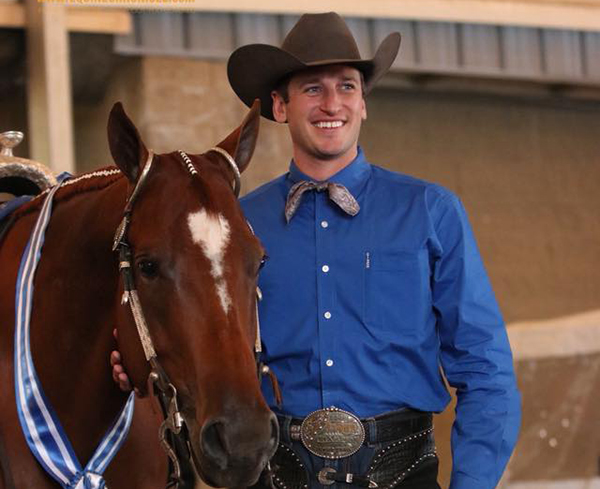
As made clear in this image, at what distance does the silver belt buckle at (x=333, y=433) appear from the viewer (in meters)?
2.34

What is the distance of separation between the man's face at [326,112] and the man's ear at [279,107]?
0.07 metres

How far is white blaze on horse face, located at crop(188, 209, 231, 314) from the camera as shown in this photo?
6.64 feet

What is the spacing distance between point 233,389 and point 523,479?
4089 millimetres

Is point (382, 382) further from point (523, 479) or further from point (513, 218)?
point (513, 218)

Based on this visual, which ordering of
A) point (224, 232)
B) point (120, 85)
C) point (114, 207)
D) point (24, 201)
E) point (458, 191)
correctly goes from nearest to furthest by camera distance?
point (224, 232) < point (114, 207) < point (24, 201) < point (120, 85) < point (458, 191)

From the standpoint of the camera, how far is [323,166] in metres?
2.56

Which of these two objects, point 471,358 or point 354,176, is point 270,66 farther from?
point 471,358

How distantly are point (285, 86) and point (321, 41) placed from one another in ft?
0.55

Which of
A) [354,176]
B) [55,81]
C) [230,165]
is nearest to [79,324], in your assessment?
[230,165]

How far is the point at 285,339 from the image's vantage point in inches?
96.9

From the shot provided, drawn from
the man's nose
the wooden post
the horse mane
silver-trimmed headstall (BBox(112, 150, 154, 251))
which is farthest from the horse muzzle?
the wooden post

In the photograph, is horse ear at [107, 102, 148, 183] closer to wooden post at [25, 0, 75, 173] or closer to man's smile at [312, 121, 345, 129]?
man's smile at [312, 121, 345, 129]

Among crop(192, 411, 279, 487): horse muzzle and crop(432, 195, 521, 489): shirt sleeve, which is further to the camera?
crop(432, 195, 521, 489): shirt sleeve

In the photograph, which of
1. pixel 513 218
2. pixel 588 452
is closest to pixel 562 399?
pixel 588 452
